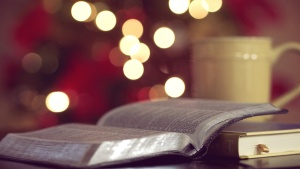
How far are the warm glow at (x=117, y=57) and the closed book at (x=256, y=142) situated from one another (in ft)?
3.04

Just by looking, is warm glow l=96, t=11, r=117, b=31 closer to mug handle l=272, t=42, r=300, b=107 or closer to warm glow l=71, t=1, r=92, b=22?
warm glow l=71, t=1, r=92, b=22

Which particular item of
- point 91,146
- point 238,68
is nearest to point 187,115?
point 91,146

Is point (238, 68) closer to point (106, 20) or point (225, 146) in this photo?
point (225, 146)

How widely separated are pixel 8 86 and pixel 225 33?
611 millimetres

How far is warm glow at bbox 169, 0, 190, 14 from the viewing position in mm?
1488

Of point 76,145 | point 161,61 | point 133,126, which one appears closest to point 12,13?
point 161,61

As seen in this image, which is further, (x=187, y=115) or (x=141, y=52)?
(x=141, y=52)

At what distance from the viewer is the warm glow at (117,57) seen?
1.55m

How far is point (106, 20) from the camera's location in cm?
150

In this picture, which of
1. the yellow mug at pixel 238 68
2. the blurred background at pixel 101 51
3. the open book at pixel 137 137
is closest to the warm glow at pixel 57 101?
the blurred background at pixel 101 51

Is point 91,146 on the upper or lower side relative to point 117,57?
lower

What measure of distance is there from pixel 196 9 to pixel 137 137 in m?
1.05

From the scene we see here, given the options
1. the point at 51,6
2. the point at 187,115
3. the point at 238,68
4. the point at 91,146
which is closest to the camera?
the point at 91,146

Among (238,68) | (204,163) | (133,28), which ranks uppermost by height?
(133,28)
